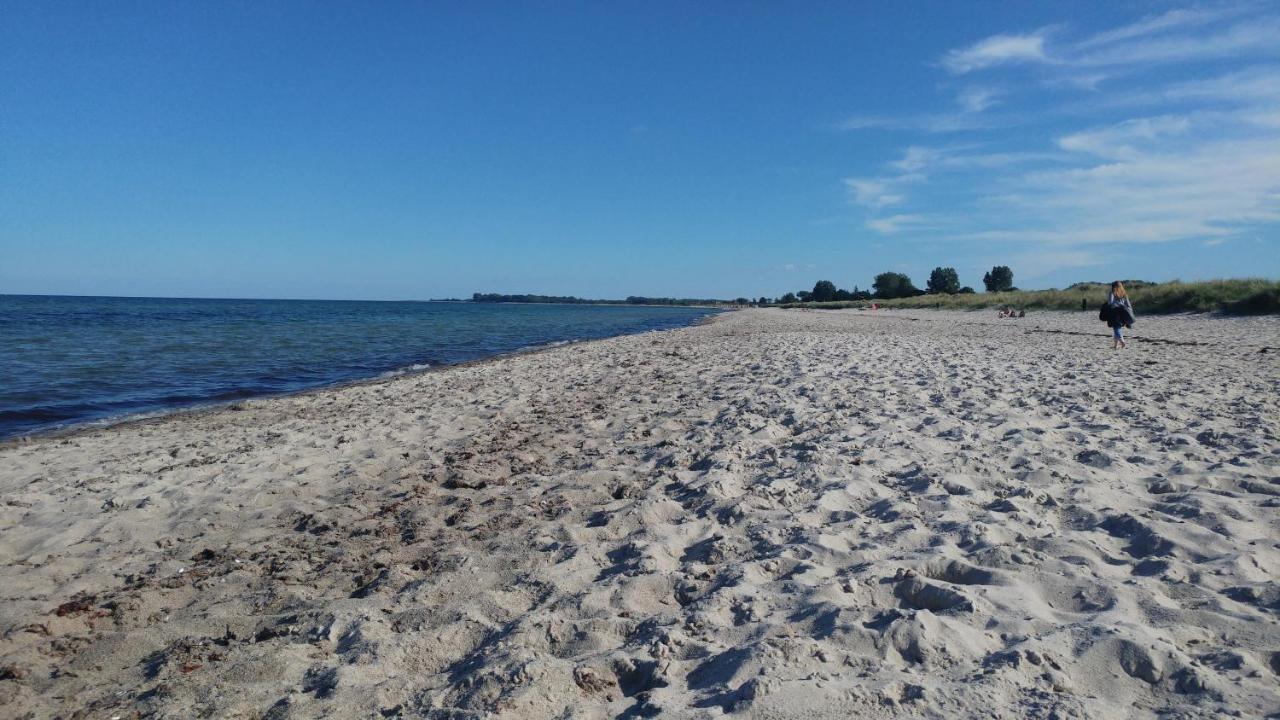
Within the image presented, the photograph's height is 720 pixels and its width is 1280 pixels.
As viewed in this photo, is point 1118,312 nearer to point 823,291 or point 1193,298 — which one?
point 1193,298

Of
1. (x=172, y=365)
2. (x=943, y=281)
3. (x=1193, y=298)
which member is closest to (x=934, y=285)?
(x=943, y=281)

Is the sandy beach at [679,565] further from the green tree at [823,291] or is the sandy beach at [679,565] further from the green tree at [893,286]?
the green tree at [823,291]

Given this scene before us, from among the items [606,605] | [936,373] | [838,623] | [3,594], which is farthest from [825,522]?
[936,373]

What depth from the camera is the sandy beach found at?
8.50ft

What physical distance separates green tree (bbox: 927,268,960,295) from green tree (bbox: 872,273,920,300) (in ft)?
7.61

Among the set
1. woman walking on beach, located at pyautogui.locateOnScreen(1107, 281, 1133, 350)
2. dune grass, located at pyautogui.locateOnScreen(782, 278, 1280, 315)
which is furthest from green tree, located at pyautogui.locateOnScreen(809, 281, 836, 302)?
woman walking on beach, located at pyautogui.locateOnScreen(1107, 281, 1133, 350)

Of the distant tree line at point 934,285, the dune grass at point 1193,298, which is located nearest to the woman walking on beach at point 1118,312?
the dune grass at point 1193,298

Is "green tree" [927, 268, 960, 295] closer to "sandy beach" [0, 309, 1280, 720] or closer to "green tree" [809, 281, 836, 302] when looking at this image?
"green tree" [809, 281, 836, 302]

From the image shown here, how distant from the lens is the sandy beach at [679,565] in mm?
2592

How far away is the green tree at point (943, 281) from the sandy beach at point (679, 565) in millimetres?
84748

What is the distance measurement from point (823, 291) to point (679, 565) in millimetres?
115670

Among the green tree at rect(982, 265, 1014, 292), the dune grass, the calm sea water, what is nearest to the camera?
the calm sea water

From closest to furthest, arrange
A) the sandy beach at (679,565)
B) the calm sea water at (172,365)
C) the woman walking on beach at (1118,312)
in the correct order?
1. the sandy beach at (679,565)
2. the calm sea water at (172,365)
3. the woman walking on beach at (1118,312)

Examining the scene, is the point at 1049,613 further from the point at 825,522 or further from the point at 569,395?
the point at 569,395
